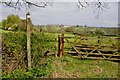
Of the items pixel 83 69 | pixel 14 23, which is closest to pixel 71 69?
pixel 83 69

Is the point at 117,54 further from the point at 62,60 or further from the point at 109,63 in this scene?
the point at 62,60

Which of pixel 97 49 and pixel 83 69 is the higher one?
pixel 97 49

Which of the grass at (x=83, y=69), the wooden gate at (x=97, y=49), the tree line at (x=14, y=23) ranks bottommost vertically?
the grass at (x=83, y=69)

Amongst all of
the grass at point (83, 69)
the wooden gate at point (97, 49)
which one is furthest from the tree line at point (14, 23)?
the wooden gate at point (97, 49)

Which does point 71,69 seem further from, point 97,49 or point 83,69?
point 97,49

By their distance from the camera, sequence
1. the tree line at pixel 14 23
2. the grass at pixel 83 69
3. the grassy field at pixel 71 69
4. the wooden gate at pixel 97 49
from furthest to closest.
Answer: the wooden gate at pixel 97 49
the tree line at pixel 14 23
the grass at pixel 83 69
the grassy field at pixel 71 69

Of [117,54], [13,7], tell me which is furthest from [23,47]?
[117,54]

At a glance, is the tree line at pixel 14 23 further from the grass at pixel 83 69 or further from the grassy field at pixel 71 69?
the grass at pixel 83 69

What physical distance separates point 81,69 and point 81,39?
355 centimetres

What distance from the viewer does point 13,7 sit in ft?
27.1

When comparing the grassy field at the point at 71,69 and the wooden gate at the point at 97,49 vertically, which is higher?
the wooden gate at the point at 97,49

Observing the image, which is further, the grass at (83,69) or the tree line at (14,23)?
the tree line at (14,23)

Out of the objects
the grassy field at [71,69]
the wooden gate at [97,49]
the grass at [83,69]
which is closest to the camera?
the grassy field at [71,69]

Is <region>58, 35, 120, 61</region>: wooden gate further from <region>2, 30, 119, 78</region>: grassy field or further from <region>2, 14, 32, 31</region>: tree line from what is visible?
<region>2, 14, 32, 31</region>: tree line
